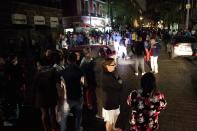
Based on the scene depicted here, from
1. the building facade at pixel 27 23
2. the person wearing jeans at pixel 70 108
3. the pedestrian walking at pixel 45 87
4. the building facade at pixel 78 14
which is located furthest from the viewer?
the building facade at pixel 78 14

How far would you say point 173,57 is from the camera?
65.5 feet

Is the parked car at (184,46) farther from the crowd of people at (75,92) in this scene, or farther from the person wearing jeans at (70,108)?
the person wearing jeans at (70,108)

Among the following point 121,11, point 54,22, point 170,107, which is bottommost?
point 170,107

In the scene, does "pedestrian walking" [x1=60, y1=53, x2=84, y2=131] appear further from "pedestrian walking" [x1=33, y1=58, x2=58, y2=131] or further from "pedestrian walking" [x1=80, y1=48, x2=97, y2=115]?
"pedestrian walking" [x1=80, y1=48, x2=97, y2=115]

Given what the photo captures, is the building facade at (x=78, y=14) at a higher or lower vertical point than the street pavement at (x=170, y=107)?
higher

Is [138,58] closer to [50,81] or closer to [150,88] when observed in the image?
[50,81]

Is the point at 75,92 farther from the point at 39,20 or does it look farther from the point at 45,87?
the point at 39,20

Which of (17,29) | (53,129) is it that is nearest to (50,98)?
(53,129)

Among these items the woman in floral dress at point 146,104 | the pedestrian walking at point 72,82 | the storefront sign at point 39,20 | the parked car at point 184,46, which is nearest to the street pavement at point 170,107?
the pedestrian walking at point 72,82

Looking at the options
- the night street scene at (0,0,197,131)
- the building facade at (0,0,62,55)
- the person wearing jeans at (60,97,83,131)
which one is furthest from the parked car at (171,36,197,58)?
the person wearing jeans at (60,97,83,131)

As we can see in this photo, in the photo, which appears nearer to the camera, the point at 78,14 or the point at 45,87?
the point at 45,87

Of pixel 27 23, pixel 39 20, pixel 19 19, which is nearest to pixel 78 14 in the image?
pixel 39 20

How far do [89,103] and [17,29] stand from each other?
1538 cm

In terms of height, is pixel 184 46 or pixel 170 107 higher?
pixel 184 46
